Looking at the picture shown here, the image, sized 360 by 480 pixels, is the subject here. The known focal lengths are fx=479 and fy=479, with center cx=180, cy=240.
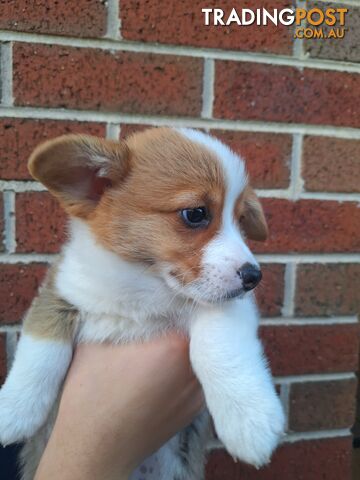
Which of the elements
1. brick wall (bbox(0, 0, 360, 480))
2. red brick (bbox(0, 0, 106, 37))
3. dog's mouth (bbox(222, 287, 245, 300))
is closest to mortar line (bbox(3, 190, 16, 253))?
brick wall (bbox(0, 0, 360, 480))

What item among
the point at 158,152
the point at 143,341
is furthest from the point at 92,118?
the point at 143,341

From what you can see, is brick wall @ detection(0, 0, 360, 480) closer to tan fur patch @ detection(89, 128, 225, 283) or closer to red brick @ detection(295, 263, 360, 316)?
red brick @ detection(295, 263, 360, 316)

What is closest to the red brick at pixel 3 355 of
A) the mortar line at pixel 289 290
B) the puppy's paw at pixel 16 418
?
the puppy's paw at pixel 16 418

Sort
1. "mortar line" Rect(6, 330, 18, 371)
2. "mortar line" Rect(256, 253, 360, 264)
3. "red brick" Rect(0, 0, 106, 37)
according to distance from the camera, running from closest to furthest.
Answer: "red brick" Rect(0, 0, 106, 37)
"mortar line" Rect(6, 330, 18, 371)
"mortar line" Rect(256, 253, 360, 264)

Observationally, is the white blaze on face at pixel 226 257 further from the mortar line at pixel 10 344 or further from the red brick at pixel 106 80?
the mortar line at pixel 10 344

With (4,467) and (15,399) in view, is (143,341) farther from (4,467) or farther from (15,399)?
(4,467)

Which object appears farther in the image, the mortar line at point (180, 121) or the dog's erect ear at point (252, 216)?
the mortar line at point (180, 121)
